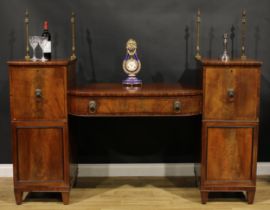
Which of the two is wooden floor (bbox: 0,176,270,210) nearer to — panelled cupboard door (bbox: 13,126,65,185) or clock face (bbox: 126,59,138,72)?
panelled cupboard door (bbox: 13,126,65,185)

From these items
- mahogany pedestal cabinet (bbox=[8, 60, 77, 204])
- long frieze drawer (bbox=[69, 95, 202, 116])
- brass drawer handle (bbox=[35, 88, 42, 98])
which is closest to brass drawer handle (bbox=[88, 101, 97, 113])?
long frieze drawer (bbox=[69, 95, 202, 116])

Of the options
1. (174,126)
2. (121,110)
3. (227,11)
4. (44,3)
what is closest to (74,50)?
(44,3)

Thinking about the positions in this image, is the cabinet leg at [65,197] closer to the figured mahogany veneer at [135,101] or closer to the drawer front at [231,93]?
→ the figured mahogany veneer at [135,101]

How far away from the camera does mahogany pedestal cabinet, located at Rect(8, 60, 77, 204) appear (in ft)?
9.97

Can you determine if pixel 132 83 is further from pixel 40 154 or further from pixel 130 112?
pixel 40 154

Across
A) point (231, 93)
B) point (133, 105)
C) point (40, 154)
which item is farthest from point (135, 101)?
point (40, 154)

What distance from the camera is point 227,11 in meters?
3.65

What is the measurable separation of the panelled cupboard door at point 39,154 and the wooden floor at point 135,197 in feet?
0.67

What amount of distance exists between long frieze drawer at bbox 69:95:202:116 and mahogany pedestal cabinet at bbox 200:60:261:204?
0.50 feet

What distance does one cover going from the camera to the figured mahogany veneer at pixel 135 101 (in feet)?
10.0

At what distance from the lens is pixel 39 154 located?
3137 millimetres

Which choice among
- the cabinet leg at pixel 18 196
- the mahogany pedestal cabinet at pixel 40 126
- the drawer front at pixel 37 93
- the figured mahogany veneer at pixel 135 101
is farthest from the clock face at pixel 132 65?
the cabinet leg at pixel 18 196

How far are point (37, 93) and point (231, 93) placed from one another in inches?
50.3

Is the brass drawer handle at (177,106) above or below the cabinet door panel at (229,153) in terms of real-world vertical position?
above
